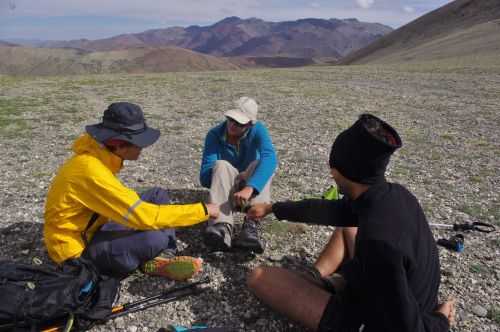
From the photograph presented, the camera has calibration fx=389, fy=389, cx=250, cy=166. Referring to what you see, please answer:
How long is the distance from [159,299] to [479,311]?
14.1 ft

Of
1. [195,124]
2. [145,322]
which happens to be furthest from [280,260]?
[195,124]

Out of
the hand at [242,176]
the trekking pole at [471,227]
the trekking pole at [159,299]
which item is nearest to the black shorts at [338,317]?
the trekking pole at [159,299]

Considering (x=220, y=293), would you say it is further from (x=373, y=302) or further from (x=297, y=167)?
(x=297, y=167)

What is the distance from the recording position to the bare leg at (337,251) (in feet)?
16.7

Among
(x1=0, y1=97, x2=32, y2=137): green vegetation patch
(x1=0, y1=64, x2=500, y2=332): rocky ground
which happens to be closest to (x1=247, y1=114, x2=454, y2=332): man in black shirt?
(x1=0, y1=64, x2=500, y2=332): rocky ground

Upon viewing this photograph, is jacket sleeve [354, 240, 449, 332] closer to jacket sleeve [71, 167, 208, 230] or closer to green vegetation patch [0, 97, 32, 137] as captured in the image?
jacket sleeve [71, 167, 208, 230]

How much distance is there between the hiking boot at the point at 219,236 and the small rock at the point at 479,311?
351cm

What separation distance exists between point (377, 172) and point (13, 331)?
4027 millimetres

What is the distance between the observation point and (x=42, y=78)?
30.0 m

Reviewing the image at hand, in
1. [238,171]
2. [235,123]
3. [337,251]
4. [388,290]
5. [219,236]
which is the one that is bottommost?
[219,236]

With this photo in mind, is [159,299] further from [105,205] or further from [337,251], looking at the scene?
[337,251]

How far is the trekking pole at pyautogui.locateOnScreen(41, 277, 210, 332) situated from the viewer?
484cm

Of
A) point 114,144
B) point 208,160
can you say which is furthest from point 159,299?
point 208,160

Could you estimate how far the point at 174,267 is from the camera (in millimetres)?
5555
